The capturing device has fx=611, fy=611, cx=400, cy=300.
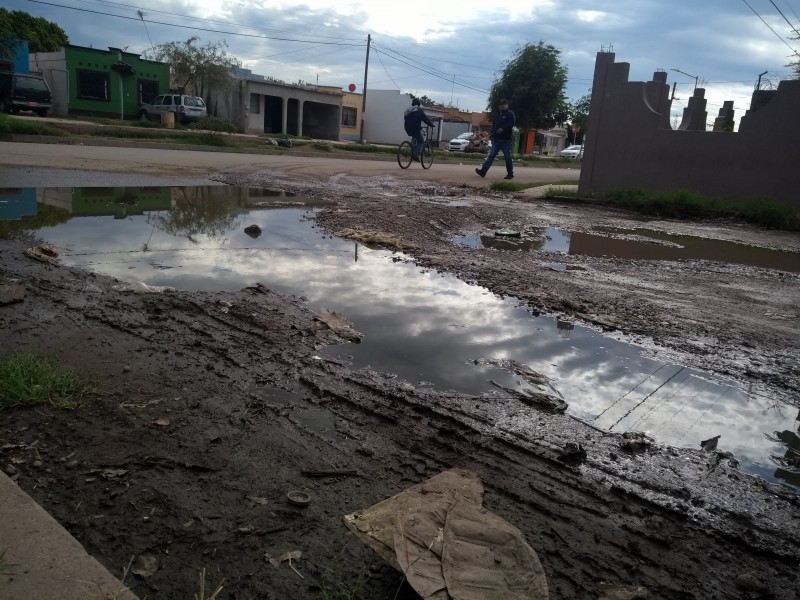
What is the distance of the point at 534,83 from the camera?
4534cm

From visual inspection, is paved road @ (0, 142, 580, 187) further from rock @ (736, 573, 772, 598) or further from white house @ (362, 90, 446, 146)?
white house @ (362, 90, 446, 146)

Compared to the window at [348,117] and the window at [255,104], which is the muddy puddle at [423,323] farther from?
the window at [348,117]

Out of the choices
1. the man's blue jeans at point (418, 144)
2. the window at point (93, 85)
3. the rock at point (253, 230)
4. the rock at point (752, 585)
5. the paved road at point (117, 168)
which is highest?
the window at point (93, 85)

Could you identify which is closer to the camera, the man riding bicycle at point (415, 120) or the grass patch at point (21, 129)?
the man riding bicycle at point (415, 120)

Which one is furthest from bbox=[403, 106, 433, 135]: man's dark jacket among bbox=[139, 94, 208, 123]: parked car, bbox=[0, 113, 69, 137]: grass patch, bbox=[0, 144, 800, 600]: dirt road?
bbox=[139, 94, 208, 123]: parked car

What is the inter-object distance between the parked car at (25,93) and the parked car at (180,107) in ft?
23.0

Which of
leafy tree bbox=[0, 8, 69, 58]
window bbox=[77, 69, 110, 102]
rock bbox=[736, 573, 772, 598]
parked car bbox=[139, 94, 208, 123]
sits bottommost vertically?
rock bbox=[736, 573, 772, 598]

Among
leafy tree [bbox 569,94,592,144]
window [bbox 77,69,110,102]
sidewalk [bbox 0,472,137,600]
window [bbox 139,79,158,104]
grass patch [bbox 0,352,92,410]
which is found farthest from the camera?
leafy tree [bbox 569,94,592,144]

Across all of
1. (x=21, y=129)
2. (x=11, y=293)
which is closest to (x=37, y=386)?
(x=11, y=293)

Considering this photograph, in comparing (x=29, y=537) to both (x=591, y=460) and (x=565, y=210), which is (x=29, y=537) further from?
(x=565, y=210)

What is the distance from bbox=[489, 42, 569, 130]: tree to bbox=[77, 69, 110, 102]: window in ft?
88.7

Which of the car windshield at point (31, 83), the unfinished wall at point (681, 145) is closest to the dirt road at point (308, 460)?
the unfinished wall at point (681, 145)

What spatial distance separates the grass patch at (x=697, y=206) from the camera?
12.4m

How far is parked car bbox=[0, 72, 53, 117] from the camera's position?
31.4 metres
